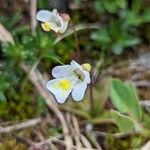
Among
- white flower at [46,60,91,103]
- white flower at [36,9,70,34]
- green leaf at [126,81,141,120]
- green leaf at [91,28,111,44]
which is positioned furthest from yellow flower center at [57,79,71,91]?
green leaf at [91,28,111,44]

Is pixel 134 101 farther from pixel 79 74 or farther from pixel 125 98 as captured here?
pixel 79 74

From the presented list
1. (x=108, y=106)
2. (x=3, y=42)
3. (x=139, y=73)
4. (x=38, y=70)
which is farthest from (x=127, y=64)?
(x=3, y=42)

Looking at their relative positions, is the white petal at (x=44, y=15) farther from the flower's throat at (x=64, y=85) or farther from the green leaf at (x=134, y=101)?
the green leaf at (x=134, y=101)

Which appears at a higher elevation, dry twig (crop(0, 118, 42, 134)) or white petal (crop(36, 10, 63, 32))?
white petal (crop(36, 10, 63, 32))

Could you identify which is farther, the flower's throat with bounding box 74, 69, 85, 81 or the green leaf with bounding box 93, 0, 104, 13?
the green leaf with bounding box 93, 0, 104, 13

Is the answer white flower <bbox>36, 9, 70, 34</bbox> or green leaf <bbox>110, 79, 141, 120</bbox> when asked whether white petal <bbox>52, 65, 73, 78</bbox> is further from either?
green leaf <bbox>110, 79, 141, 120</bbox>

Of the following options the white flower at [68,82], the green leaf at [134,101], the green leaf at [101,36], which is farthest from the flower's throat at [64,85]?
the green leaf at [101,36]
